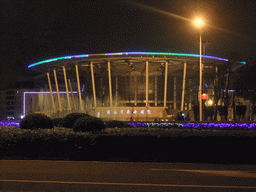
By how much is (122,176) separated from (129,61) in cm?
3993

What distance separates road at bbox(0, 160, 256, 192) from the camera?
8.17m

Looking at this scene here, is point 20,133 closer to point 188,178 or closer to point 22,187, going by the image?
point 22,187

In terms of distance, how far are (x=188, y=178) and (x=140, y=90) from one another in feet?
170

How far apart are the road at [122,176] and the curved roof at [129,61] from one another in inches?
1347

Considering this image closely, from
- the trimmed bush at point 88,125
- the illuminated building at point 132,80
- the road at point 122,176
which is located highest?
the illuminated building at point 132,80

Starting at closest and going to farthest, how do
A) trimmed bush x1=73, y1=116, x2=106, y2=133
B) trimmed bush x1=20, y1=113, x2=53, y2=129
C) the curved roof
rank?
trimmed bush x1=73, y1=116, x2=106, y2=133, trimmed bush x1=20, y1=113, x2=53, y2=129, the curved roof

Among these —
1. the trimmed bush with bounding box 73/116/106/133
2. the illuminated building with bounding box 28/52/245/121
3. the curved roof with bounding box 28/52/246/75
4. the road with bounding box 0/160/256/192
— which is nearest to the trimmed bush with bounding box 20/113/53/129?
the trimmed bush with bounding box 73/116/106/133

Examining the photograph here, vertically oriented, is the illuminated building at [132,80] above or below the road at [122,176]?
above

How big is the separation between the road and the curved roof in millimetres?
34211

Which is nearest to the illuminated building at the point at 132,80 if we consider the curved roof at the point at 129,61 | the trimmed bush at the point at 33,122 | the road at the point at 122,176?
the curved roof at the point at 129,61

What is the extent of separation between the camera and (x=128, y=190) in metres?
7.84

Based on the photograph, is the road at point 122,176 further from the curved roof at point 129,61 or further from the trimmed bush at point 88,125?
the curved roof at point 129,61

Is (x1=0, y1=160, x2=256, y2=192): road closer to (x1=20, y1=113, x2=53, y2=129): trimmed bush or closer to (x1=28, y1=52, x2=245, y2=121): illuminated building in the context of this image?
(x1=20, y1=113, x2=53, y2=129): trimmed bush

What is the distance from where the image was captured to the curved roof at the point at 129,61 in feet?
149
